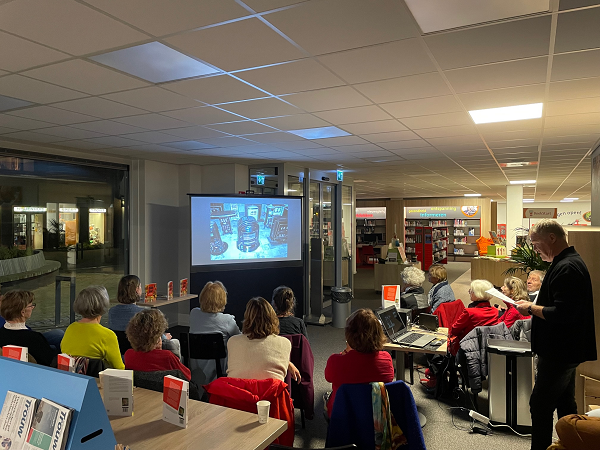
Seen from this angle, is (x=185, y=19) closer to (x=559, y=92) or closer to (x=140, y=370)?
(x=140, y=370)

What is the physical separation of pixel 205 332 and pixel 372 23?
2877mm

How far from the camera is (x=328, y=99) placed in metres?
3.62

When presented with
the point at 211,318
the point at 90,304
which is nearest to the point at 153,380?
the point at 90,304

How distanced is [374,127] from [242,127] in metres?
1.44

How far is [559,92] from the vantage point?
135 inches

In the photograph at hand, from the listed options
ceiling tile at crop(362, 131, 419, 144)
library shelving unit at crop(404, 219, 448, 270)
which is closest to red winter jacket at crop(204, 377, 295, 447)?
ceiling tile at crop(362, 131, 419, 144)

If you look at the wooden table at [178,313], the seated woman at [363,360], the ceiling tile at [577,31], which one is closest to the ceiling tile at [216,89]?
the seated woman at [363,360]

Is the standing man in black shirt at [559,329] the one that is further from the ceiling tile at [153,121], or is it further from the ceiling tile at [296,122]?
the ceiling tile at [153,121]

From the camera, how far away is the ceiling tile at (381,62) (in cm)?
250

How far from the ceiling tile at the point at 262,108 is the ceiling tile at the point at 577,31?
2.05 m

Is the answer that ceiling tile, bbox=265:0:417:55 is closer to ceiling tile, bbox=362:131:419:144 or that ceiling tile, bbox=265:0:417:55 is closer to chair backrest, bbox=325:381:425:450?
chair backrest, bbox=325:381:425:450

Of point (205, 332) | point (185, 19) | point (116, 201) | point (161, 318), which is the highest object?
→ point (185, 19)

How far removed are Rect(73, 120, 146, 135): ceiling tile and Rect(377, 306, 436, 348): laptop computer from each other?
3.24m

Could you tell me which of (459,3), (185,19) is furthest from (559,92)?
(185,19)
